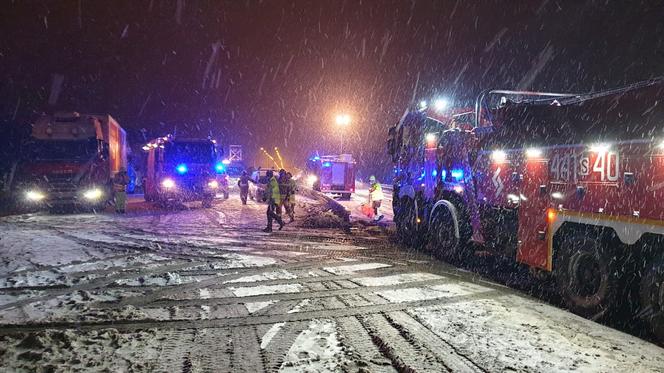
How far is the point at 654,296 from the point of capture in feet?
16.6

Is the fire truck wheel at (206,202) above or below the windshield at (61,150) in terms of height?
below

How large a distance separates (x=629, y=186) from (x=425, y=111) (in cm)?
623

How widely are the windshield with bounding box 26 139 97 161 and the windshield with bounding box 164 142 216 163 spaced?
3.33m

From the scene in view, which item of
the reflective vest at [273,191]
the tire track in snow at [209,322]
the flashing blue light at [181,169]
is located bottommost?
the tire track in snow at [209,322]

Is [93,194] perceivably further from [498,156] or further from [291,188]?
[498,156]

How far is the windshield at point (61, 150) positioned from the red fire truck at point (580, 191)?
579 inches

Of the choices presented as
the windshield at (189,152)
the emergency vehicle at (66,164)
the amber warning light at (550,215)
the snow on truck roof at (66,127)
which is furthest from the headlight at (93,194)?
the amber warning light at (550,215)

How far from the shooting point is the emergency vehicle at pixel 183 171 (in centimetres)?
2014

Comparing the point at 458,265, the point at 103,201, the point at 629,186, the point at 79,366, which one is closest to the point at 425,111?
the point at 458,265

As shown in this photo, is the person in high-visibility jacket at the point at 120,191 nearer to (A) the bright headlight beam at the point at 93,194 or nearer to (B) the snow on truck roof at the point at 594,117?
(A) the bright headlight beam at the point at 93,194

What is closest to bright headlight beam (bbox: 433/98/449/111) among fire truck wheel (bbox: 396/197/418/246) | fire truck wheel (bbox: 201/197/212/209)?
fire truck wheel (bbox: 396/197/418/246)

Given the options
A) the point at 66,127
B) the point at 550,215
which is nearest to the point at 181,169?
the point at 66,127

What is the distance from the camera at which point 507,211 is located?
770cm

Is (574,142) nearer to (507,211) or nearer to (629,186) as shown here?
(629,186)
